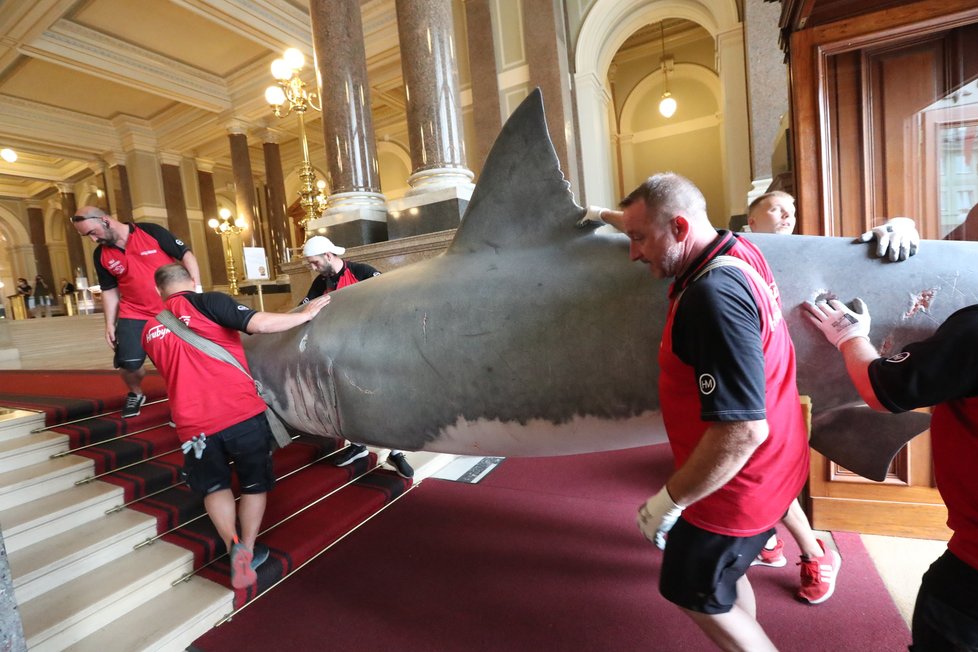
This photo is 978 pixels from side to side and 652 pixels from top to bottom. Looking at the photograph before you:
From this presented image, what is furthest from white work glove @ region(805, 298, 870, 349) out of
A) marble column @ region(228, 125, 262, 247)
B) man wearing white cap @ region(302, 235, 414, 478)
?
marble column @ region(228, 125, 262, 247)

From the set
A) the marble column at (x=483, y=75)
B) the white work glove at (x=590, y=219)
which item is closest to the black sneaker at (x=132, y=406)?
the white work glove at (x=590, y=219)

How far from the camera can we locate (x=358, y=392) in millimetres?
1501

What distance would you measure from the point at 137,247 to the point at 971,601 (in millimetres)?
4586

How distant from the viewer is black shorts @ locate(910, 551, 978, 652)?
3.45 feet

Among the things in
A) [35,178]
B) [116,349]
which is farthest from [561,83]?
[35,178]

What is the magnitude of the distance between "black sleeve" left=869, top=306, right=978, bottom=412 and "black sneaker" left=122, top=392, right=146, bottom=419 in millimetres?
4365

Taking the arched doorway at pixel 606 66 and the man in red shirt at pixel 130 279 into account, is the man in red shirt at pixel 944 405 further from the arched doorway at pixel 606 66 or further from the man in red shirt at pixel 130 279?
the arched doorway at pixel 606 66

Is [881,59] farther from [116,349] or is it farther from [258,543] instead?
[116,349]

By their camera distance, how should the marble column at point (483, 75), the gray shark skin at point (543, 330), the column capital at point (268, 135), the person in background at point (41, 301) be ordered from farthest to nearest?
the person in background at point (41, 301) → the column capital at point (268, 135) → the marble column at point (483, 75) → the gray shark skin at point (543, 330)

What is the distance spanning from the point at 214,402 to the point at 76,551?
3.61 feet

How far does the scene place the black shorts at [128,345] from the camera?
349cm

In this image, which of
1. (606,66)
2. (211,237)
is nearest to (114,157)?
(211,237)

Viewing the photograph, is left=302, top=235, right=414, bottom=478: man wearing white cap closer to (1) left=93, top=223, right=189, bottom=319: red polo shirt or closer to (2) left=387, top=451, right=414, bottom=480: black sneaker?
(2) left=387, top=451, right=414, bottom=480: black sneaker

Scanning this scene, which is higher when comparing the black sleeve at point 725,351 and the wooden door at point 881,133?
the wooden door at point 881,133
